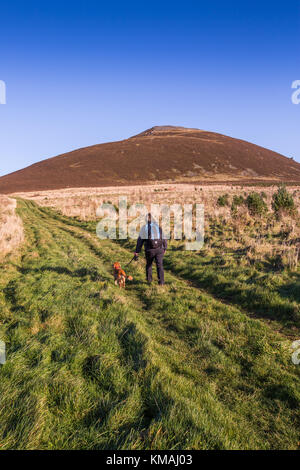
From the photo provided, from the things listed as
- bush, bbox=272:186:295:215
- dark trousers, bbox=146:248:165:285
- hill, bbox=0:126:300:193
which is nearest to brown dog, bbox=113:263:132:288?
dark trousers, bbox=146:248:165:285

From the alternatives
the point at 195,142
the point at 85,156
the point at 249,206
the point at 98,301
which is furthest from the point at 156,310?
the point at 195,142

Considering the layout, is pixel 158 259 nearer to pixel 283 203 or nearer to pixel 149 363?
pixel 149 363

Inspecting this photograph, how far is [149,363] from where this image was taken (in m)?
3.76

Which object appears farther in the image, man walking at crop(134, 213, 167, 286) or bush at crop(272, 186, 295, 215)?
bush at crop(272, 186, 295, 215)

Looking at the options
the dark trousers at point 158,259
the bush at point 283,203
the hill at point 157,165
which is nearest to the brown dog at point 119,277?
the dark trousers at point 158,259

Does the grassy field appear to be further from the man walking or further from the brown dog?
the man walking

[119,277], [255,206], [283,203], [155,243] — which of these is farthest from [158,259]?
[283,203]

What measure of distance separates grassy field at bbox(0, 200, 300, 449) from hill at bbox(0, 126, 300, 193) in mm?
73852

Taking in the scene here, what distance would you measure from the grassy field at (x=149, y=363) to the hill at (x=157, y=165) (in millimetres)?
73852

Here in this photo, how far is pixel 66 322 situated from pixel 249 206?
14557 millimetres

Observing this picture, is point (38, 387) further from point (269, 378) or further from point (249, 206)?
point (249, 206)

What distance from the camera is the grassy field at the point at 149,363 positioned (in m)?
2.69

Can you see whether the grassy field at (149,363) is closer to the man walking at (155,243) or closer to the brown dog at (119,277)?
the brown dog at (119,277)

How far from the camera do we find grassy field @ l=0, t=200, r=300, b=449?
2.69 meters
